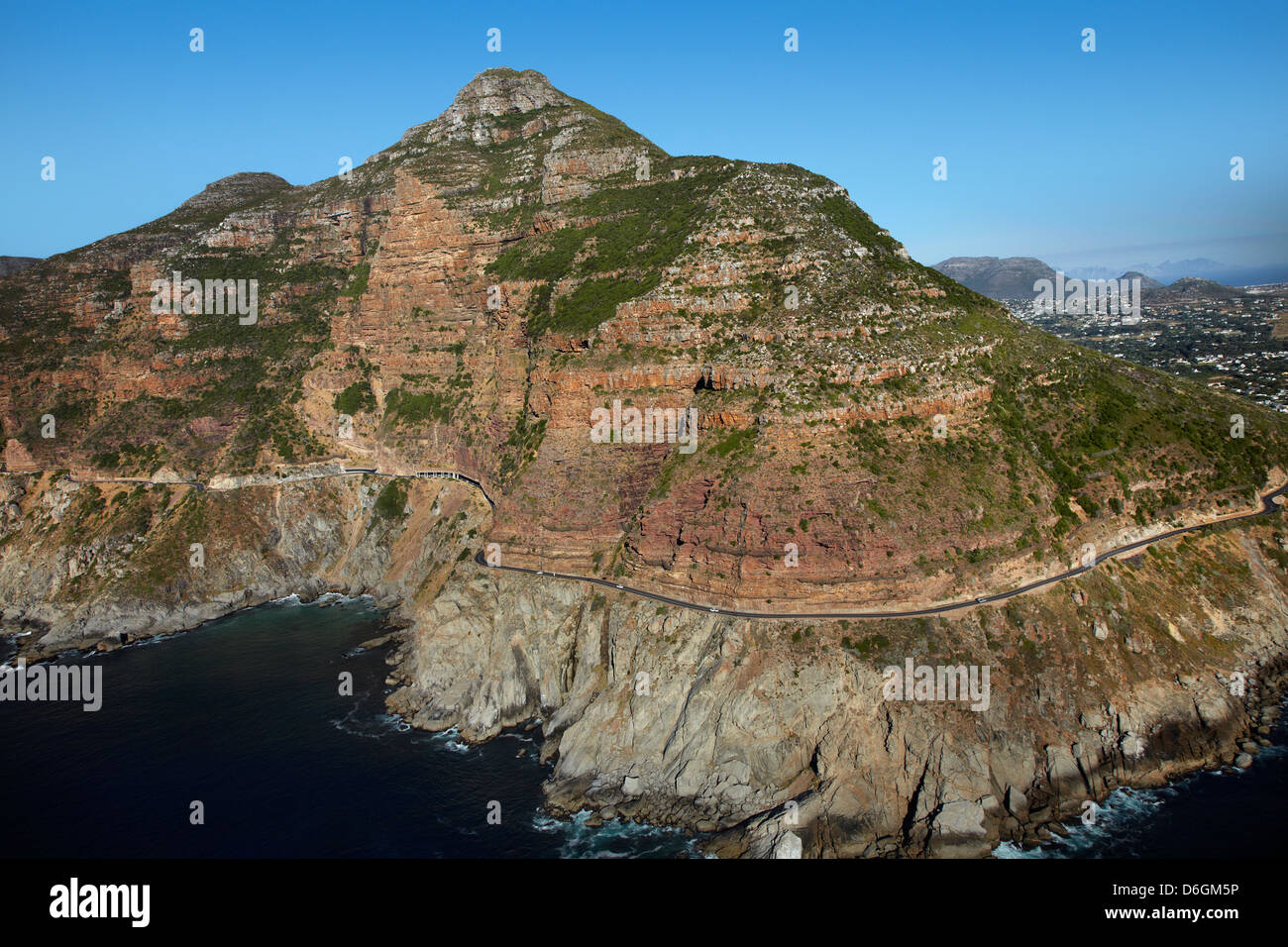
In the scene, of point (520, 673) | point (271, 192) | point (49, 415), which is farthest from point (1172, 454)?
point (271, 192)

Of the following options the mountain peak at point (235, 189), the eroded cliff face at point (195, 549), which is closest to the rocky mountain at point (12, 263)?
A: the mountain peak at point (235, 189)

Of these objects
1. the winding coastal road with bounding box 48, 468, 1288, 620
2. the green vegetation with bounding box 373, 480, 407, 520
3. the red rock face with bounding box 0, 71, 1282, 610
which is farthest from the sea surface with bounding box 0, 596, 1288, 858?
the green vegetation with bounding box 373, 480, 407, 520

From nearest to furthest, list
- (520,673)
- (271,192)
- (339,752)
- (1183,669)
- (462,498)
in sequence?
1. (1183,669)
2. (339,752)
3. (520,673)
4. (462,498)
5. (271,192)

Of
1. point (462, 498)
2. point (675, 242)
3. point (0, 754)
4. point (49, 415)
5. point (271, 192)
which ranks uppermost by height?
point (271, 192)

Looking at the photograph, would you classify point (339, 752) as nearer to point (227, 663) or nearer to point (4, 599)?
point (227, 663)

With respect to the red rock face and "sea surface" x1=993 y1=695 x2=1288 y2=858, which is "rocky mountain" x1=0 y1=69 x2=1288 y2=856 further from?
"sea surface" x1=993 y1=695 x2=1288 y2=858

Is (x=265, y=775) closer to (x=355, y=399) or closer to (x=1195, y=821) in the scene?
(x=355, y=399)

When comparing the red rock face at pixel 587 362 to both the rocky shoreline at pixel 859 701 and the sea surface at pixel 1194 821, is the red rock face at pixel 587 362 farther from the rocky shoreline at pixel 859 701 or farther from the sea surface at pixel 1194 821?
the sea surface at pixel 1194 821
